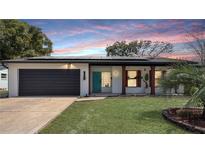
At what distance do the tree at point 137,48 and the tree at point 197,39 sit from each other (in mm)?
12817

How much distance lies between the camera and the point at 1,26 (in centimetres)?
3064

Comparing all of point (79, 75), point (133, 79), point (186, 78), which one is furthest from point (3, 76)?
point (186, 78)

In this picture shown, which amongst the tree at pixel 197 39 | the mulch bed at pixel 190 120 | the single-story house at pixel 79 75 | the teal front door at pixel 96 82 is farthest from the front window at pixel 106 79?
the mulch bed at pixel 190 120

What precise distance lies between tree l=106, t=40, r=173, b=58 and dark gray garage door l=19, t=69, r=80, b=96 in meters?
20.7

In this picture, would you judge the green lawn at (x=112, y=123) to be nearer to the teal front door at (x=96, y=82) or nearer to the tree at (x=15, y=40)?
the teal front door at (x=96, y=82)

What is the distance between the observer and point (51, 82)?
63.2 feet

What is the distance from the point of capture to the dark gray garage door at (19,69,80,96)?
19047 millimetres

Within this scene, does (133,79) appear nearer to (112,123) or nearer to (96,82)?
(96,82)

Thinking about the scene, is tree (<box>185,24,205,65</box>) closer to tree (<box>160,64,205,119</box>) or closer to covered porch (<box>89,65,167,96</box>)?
covered porch (<box>89,65,167,96</box>)
